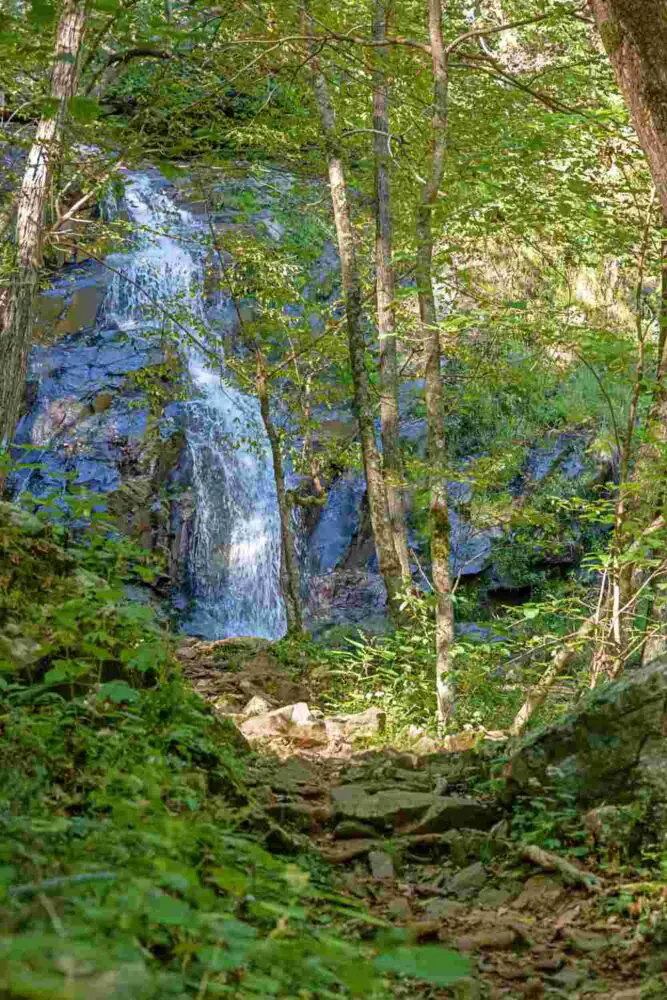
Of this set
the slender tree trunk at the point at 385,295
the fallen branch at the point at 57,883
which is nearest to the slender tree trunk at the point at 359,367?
the slender tree trunk at the point at 385,295

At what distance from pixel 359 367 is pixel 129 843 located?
23.5 feet

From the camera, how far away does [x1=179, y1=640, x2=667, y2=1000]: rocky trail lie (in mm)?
3027

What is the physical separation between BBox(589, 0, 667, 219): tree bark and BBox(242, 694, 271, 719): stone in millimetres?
4264

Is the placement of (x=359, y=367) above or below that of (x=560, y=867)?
above

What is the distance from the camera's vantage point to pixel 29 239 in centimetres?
709

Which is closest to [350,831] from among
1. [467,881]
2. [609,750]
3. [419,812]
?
[419,812]

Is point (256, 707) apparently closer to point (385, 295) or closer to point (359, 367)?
point (359, 367)

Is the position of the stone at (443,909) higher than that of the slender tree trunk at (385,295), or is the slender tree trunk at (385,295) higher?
the slender tree trunk at (385,295)

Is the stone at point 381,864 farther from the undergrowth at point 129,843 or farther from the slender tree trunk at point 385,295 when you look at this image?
the slender tree trunk at point 385,295

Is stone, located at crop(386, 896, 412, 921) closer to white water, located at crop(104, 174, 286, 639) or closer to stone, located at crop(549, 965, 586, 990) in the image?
stone, located at crop(549, 965, 586, 990)

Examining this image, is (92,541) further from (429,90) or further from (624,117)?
(429,90)

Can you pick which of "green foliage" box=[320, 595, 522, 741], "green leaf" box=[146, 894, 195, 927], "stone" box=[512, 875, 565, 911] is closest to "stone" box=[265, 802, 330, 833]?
"stone" box=[512, 875, 565, 911]

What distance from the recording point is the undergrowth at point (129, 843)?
1520 millimetres

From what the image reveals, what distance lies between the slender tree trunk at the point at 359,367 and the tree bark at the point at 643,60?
17.0 ft
